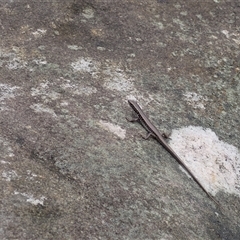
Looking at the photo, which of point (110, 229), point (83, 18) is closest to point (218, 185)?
point (110, 229)

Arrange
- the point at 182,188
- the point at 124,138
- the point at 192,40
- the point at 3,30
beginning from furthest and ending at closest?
the point at 192,40 < the point at 3,30 < the point at 124,138 < the point at 182,188

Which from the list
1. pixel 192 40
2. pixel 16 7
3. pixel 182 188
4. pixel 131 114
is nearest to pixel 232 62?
pixel 192 40

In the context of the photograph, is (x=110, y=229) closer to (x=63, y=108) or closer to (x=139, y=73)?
(x=63, y=108)

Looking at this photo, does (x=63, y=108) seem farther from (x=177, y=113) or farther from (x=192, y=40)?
(x=192, y=40)

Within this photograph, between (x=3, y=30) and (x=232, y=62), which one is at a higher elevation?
(x=232, y=62)

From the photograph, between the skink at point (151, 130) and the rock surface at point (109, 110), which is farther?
the skink at point (151, 130)

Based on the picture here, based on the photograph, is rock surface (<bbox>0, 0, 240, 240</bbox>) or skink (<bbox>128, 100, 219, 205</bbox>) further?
skink (<bbox>128, 100, 219, 205</bbox>)

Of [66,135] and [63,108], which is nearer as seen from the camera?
[66,135]

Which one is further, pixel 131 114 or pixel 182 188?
pixel 131 114

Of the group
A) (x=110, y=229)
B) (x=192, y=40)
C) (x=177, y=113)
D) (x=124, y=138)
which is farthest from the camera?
(x=192, y=40)
